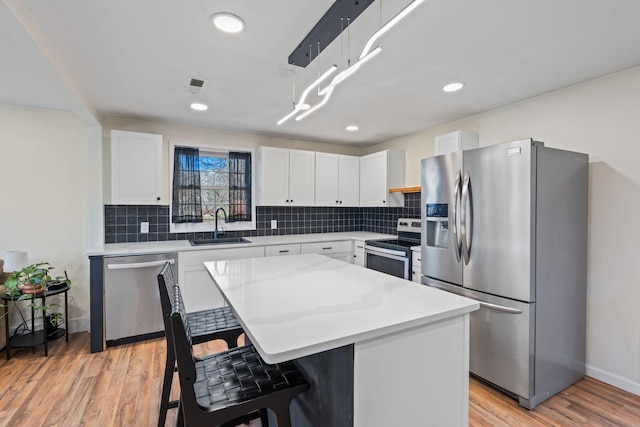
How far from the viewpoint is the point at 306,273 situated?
2.00m

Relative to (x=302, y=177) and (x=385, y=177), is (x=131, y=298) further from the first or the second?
(x=385, y=177)

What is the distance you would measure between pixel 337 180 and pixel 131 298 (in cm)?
283

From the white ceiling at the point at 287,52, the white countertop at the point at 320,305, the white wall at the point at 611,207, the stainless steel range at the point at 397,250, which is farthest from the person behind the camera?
the stainless steel range at the point at 397,250

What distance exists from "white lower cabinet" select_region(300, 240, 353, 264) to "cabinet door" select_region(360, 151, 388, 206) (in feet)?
2.31

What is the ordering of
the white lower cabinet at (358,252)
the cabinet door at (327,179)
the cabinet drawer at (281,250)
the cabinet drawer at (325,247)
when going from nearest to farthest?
1. the cabinet drawer at (281,250)
2. the cabinet drawer at (325,247)
3. the white lower cabinet at (358,252)
4. the cabinet door at (327,179)

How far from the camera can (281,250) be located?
A: 373 centimetres

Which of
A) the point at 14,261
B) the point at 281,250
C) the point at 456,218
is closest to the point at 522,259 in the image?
the point at 456,218

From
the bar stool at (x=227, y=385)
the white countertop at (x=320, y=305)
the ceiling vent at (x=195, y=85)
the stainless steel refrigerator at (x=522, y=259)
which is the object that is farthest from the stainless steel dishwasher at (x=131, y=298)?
the stainless steel refrigerator at (x=522, y=259)

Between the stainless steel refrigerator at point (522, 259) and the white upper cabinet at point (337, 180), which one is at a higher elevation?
the white upper cabinet at point (337, 180)

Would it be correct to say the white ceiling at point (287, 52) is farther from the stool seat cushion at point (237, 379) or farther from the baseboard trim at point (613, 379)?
the baseboard trim at point (613, 379)

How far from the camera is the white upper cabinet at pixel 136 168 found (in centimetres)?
320

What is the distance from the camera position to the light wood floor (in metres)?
1.96

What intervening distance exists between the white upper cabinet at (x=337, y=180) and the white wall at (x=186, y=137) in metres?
0.41

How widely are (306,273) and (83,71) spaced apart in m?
2.14
